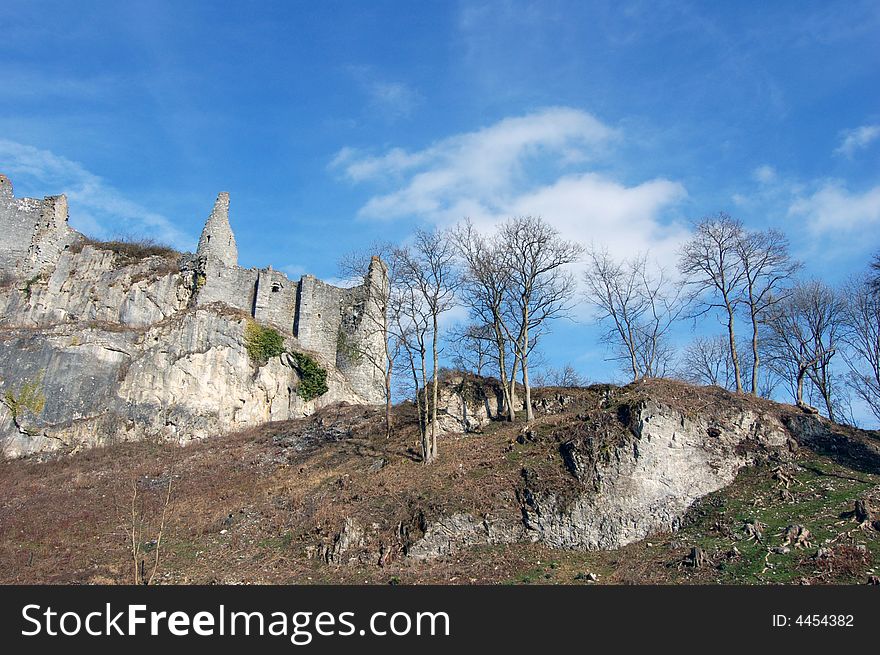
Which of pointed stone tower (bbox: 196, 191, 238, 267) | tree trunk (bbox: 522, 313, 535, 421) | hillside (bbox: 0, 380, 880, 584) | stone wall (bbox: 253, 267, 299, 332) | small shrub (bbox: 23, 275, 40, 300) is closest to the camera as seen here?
hillside (bbox: 0, 380, 880, 584)

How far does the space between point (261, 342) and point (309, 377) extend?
3.10 metres

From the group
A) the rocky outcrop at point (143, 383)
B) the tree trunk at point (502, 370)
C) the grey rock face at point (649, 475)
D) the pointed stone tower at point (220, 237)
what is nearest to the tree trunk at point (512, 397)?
the tree trunk at point (502, 370)

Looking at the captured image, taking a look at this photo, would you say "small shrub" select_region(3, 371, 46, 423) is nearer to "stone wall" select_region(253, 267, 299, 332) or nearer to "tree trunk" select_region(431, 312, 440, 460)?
"stone wall" select_region(253, 267, 299, 332)

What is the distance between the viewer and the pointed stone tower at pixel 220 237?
1361 inches

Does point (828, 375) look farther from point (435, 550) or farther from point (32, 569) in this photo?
point (32, 569)

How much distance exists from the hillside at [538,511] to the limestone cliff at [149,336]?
5.15 meters

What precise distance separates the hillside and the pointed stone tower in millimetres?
15466

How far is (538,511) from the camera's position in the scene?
58.0 ft

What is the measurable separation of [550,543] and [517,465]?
2.97 meters

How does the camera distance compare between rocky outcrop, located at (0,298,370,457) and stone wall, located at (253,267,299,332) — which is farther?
stone wall, located at (253,267,299,332)

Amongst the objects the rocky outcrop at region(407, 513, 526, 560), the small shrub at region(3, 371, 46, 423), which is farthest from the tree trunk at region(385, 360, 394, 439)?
the small shrub at region(3, 371, 46, 423)

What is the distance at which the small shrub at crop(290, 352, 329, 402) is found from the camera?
103 ft

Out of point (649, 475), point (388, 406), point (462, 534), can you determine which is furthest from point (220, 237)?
point (649, 475)

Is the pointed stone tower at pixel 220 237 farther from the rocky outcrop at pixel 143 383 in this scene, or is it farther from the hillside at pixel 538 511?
the hillside at pixel 538 511
